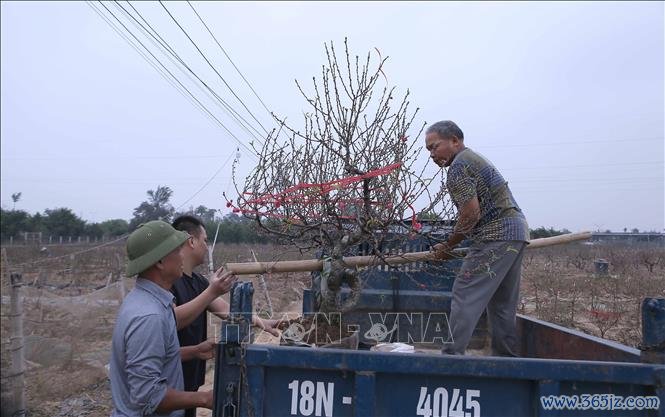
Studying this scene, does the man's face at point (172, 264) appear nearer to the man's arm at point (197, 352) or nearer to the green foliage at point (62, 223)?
the man's arm at point (197, 352)

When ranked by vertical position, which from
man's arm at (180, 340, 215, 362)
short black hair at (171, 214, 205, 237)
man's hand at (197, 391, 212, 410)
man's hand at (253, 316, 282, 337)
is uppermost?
short black hair at (171, 214, 205, 237)

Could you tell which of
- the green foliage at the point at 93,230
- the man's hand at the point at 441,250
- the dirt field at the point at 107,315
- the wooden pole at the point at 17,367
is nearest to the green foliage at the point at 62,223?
the green foliage at the point at 93,230

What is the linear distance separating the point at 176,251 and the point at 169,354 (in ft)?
1.51

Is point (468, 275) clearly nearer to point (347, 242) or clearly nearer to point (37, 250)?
point (347, 242)

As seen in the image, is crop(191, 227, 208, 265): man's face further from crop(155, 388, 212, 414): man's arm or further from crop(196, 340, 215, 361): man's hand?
crop(155, 388, 212, 414): man's arm

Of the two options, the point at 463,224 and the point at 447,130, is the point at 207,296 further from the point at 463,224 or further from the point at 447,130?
the point at 447,130

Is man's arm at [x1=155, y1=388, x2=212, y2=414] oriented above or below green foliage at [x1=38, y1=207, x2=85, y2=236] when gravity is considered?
below

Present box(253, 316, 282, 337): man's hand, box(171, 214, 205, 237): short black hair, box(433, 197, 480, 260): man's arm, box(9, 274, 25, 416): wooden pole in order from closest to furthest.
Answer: box(253, 316, 282, 337): man's hand → box(433, 197, 480, 260): man's arm → box(171, 214, 205, 237): short black hair → box(9, 274, 25, 416): wooden pole

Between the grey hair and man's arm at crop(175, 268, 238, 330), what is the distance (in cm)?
155

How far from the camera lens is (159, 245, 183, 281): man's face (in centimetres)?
264

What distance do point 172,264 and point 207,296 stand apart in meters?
0.30

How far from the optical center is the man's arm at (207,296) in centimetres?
282

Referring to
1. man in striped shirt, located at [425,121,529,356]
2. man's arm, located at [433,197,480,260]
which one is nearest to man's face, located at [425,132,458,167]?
man in striped shirt, located at [425,121,529,356]

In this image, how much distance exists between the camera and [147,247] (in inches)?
102
